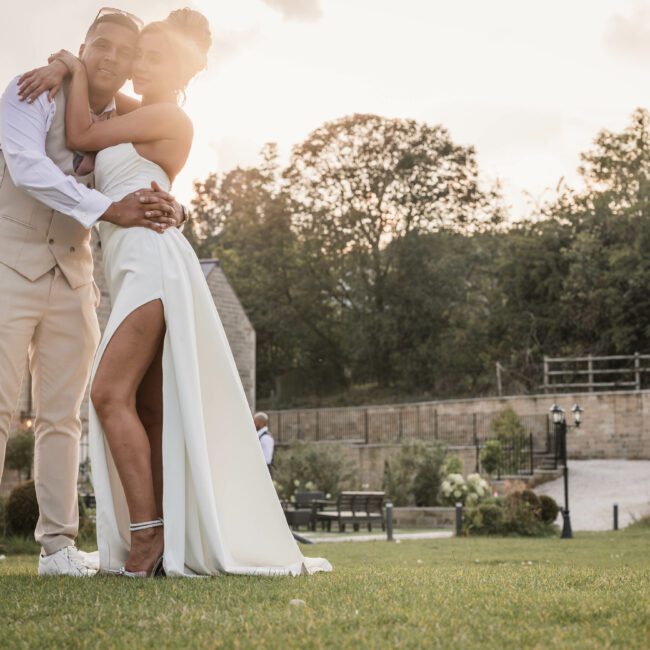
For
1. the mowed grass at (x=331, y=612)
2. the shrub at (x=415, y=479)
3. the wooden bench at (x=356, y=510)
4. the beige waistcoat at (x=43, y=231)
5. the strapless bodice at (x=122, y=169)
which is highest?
the strapless bodice at (x=122, y=169)

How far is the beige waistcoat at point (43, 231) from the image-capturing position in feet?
15.8

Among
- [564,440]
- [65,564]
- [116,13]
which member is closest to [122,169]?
[116,13]

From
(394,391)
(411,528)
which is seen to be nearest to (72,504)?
(411,528)

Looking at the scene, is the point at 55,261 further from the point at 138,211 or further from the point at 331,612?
the point at 331,612

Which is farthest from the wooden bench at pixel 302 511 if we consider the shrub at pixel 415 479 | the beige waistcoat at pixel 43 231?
the beige waistcoat at pixel 43 231

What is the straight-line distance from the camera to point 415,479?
1102 inches

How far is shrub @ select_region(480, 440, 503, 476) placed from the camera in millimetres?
32969

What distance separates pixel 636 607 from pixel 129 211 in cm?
261

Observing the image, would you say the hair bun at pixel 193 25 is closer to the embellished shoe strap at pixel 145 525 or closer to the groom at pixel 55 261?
the groom at pixel 55 261

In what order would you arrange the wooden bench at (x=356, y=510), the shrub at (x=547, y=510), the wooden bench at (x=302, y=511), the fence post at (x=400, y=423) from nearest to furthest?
the shrub at (x=547, y=510) < the wooden bench at (x=302, y=511) < the wooden bench at (x=356, y=510) < the fence post at (x=400, y=423)

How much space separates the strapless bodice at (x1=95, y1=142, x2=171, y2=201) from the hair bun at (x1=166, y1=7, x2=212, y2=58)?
61cm

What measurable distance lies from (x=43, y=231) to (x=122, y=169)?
0.44 m

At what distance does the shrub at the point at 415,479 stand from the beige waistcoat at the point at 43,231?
2348cm

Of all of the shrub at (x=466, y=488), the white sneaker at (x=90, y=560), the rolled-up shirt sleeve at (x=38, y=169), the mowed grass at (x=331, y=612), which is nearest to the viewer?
the mowed grass at (x=331, y=612)
